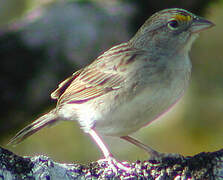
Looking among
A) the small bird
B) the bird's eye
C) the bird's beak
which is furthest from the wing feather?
the bird's beak

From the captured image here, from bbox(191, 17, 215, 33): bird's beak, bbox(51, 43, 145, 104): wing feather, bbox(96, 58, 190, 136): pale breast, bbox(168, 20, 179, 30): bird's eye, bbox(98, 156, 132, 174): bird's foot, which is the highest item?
bbox(168, 20, 179, 30): bird's eye

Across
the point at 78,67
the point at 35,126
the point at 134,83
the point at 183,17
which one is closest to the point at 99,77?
the point at 134,83

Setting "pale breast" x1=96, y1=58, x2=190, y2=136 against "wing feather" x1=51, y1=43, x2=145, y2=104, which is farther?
"wing feather" x1=51, y1=43, x2=145, y2=104

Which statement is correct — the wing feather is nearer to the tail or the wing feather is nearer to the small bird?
the small bird

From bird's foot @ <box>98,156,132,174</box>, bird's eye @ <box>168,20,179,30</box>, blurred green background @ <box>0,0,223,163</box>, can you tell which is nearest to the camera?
bird's foot @ <box>98,156,132,174</box>

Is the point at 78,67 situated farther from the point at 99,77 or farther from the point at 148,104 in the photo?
the point at 148,104

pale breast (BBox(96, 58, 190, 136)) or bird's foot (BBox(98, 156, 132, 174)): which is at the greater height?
pale breast (BBox(96, 58, 190, 136))

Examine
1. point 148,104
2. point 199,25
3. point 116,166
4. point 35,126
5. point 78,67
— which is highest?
point 78,67

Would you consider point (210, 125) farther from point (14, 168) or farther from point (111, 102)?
point (14, 168)

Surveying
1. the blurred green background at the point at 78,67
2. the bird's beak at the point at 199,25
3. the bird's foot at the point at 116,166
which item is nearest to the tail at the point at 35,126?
the blurred green background at the point at 78,67
